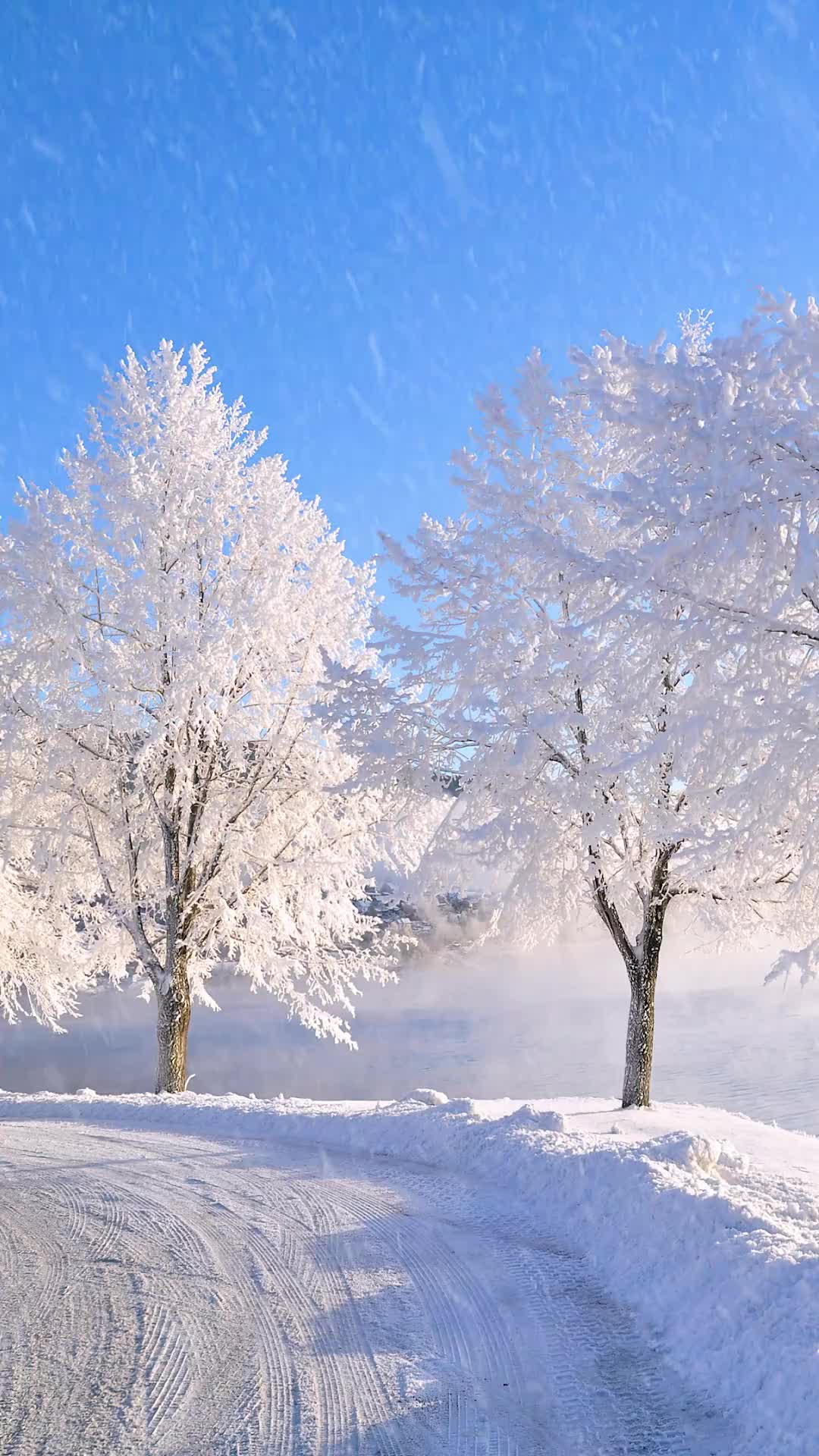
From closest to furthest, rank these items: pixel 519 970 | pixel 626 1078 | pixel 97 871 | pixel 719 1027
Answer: pixel 626 1078, pixel 97 871, pixel 719 1027, pixel 519 970

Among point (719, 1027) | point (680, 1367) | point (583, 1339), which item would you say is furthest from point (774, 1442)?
point (719, 1027)

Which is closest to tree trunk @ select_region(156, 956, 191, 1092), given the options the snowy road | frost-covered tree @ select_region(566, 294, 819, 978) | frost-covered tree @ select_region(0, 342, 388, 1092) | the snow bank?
frost-covered tree @ select_region(0, 342, 388, 1092)

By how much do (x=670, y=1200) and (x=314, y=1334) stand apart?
242cm

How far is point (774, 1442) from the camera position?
3.66 metres

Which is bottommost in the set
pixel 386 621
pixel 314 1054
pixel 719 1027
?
pixel 314 1054

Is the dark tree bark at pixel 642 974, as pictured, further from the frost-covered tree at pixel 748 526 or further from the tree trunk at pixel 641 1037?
the frost-covered tree at pixel 748 526

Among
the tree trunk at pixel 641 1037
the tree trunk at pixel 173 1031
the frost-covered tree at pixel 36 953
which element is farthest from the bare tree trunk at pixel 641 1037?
the frost-covered tree at pixel 36 953

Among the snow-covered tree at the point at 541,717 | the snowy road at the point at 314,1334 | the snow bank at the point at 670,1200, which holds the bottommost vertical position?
the snowy road at the point at 314,1334

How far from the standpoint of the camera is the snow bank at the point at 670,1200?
162 inches

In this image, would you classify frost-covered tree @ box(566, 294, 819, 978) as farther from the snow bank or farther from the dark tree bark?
the dark tree bark

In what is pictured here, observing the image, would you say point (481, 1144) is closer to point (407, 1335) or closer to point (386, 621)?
point (407, 1335)

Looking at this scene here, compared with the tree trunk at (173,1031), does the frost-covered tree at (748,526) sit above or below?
above

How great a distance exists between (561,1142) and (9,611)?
33.9 ft

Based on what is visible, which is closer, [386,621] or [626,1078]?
[386,621]
